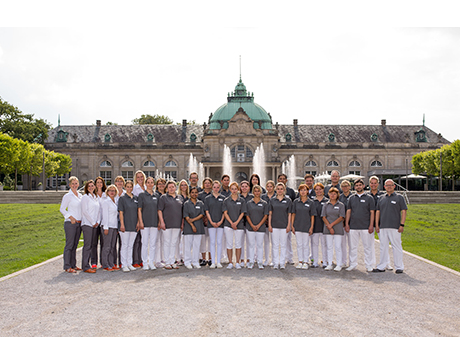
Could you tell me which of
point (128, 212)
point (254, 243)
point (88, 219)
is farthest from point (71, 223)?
point (254, 243)

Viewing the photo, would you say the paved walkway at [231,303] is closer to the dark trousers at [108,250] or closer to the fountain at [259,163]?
the dark trousers at [108,250]

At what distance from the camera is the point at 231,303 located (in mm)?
6805

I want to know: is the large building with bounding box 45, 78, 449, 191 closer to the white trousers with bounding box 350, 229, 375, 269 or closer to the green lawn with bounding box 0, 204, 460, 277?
the green lawn with bounding box 0, 204, 460, 277

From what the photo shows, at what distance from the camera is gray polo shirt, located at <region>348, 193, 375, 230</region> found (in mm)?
9828

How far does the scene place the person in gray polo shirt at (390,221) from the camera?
31.5 ft

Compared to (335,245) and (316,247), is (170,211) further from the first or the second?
(335,245)

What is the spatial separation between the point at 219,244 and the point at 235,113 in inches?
2040

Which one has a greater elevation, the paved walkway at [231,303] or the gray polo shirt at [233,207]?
the gray polo shirt at [233,207]

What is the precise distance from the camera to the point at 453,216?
73.9ft

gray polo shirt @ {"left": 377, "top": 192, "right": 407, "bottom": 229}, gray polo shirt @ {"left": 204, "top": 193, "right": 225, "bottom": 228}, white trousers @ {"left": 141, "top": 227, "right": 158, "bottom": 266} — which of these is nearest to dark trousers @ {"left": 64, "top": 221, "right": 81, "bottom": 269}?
white trousers @ {"left": 141, "top": 227, "right": 158, "bottom": 266}

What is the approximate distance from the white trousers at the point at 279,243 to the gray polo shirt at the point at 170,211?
2.39m

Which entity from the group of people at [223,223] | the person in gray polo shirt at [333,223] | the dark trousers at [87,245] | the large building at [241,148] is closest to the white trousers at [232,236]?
the group of people at [223,223]

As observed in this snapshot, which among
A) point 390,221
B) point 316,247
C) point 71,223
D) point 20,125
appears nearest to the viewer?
point 71,223

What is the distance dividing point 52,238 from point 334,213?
1031 cm
